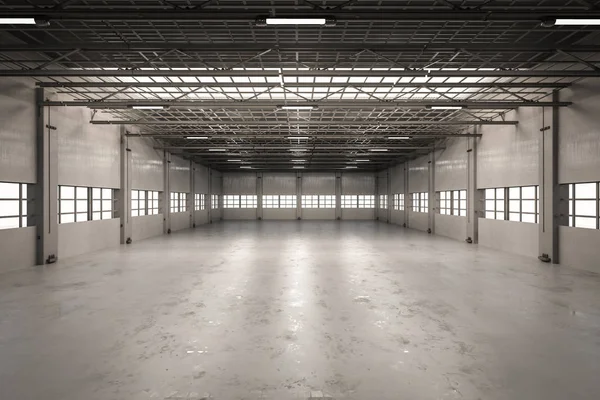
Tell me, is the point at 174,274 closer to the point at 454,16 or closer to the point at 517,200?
the point at 454,16

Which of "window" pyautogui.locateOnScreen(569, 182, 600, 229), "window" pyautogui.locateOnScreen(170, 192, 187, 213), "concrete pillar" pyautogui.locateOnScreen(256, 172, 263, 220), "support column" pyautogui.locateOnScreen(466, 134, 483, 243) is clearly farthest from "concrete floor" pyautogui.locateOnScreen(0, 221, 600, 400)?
"concrete pillar" pyautogui.locateOnScreen(256, 172, 263, 220)

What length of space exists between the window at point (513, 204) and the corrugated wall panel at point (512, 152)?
0.43m

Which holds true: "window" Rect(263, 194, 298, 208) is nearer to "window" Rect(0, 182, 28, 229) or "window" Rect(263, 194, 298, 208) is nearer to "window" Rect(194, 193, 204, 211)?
"window" Rect(194, 193, 204, 211)

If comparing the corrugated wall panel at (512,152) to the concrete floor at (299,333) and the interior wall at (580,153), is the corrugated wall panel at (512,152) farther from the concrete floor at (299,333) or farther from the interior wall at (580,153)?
the concrete floor at (299,333)

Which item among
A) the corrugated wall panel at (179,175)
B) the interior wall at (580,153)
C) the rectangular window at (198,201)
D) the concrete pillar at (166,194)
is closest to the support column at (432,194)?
the interior wall at (580,153)

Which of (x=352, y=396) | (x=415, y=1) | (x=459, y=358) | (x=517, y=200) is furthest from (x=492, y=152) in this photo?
(x=352, y=396)

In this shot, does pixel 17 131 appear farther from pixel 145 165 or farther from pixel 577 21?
pixel 577 21

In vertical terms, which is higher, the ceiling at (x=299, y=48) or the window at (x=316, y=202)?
the ceiling at (x=299, y=48)

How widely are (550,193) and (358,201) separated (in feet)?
107

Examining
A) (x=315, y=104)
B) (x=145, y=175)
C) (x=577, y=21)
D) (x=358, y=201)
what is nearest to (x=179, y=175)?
(x=145, y=175)

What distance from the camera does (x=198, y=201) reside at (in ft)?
126

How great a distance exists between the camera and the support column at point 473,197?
22203mm

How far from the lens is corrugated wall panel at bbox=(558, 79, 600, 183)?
43.3 ft

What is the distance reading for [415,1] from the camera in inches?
376
